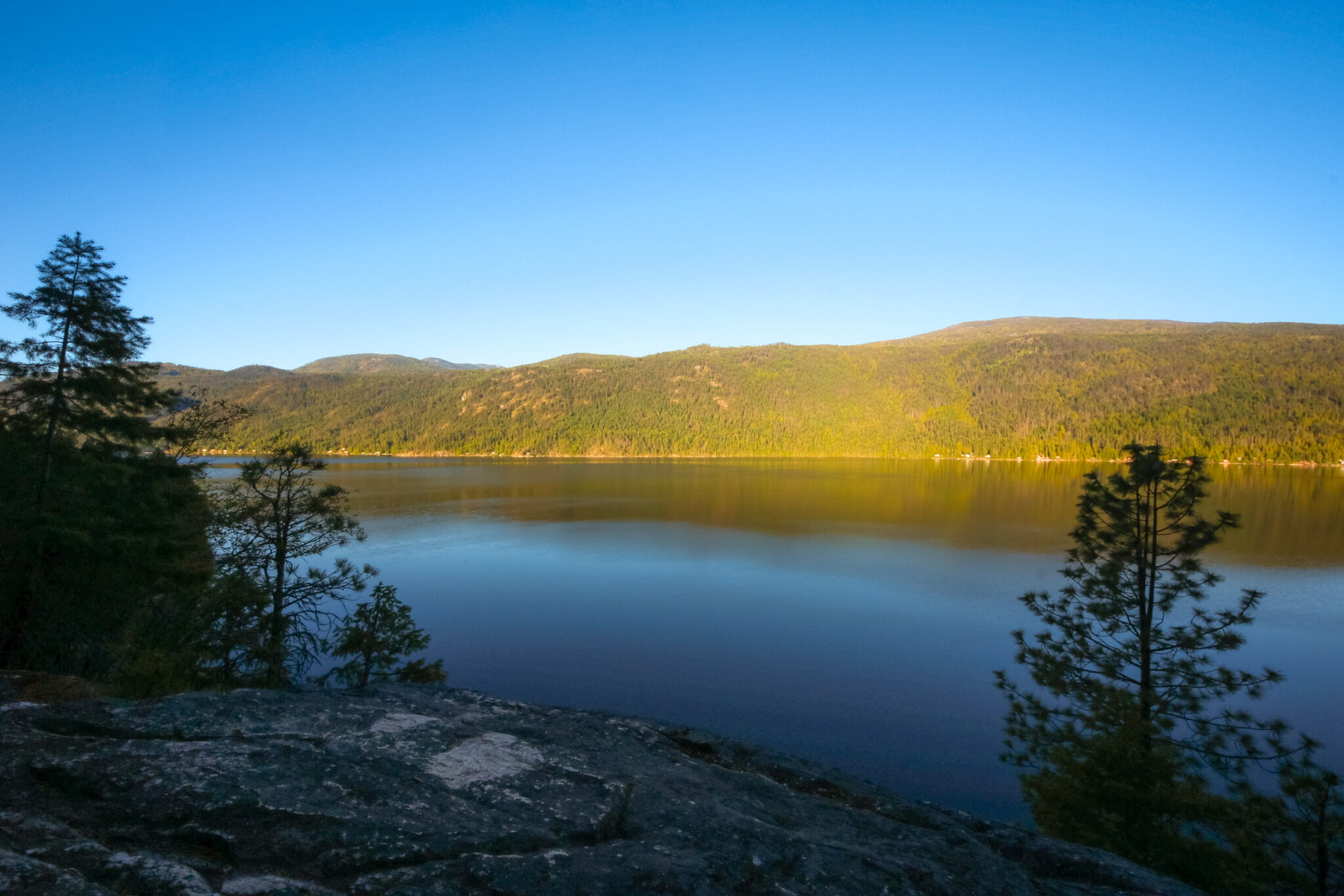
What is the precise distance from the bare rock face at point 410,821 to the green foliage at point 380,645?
8704 mm

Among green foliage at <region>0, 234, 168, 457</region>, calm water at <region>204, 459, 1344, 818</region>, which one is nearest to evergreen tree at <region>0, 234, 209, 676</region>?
green foliage at <region>0, 234, 168, 457</region>

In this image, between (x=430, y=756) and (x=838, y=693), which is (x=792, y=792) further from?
(x=838, y=693)

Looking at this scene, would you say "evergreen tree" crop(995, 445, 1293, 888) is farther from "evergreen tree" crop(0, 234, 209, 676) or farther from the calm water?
"evergreen tree" crop(0, 234, 209, 676)

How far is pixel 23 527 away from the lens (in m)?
13.6

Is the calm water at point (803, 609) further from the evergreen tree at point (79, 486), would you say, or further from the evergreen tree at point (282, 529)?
the evergreen tree at point (79, 486)

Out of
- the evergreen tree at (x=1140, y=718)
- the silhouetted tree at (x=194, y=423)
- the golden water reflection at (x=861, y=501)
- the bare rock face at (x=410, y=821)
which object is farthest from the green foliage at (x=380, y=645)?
the golden water reflection at (x=861, y=501)

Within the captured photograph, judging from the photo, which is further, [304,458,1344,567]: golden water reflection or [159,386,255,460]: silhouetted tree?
[304,458,1344,567]: golden water reflection

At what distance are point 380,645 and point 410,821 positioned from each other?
12261mm

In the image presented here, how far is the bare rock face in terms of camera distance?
3881mm

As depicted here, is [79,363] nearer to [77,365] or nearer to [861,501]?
[77,365]

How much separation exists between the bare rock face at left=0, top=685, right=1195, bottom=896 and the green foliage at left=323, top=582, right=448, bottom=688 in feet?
28.6

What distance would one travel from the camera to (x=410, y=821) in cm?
453

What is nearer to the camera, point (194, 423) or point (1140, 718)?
point (1140, 718)

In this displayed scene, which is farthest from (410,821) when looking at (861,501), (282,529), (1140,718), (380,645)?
(861,501)
